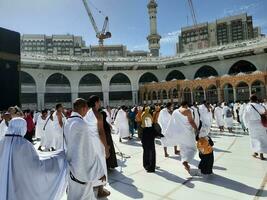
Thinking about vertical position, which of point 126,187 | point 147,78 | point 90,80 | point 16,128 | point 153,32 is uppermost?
point 153,32

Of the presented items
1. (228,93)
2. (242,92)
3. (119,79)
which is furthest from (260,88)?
(119,79)

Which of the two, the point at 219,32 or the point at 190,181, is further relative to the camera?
the point at 219,32

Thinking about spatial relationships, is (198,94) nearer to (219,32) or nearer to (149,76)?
(149,76)

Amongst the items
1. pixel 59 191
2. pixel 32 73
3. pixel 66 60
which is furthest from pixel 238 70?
pixel 59 191

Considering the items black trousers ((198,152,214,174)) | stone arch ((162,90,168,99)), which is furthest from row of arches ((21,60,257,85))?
black trousers ((198,152,214,174))

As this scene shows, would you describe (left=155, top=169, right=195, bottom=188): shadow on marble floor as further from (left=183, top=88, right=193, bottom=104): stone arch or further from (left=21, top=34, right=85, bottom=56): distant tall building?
(left=21, top=34, right=85, bottom=56): distant tall building

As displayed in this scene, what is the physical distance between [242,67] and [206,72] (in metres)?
4.63

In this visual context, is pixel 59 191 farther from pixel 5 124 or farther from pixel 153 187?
pixel 5 124

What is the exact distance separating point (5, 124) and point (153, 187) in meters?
3.86

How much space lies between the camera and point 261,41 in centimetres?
2825

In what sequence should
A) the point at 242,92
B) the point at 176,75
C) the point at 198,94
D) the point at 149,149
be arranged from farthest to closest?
the point at 176,75 < the point at 198,94 < the point at 242,92 < the point at 149,149

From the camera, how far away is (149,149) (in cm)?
534

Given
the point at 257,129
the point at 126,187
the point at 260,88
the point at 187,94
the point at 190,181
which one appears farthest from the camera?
the point at 187,94

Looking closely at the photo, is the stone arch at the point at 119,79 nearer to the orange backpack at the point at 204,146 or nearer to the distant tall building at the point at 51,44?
the orange backpack at the point at 204,146
